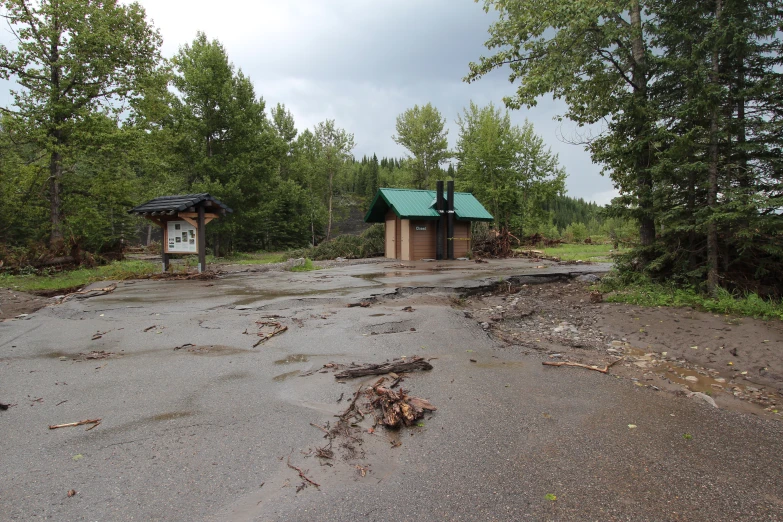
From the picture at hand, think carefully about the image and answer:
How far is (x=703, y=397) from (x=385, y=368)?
129 inches

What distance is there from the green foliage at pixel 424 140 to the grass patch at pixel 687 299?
34.3 meters

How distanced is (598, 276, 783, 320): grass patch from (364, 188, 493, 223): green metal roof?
43.0 ft

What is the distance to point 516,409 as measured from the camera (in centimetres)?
372

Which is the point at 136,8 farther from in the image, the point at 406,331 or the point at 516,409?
the point at 516,409

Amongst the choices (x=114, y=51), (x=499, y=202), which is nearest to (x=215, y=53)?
(x=114, y=51)

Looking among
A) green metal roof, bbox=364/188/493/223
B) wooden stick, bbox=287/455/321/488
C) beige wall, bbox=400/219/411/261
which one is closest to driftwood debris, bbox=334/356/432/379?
wooden stick, bbox=287/455/321/488

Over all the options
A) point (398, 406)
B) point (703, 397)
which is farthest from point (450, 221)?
point (398, 406)

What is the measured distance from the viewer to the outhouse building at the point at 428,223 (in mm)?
22094

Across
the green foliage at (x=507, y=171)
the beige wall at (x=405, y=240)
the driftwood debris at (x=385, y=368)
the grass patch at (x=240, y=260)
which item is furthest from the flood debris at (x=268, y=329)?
the green foliage at (x=507, y=171)

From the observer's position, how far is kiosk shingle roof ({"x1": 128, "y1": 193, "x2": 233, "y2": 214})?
13.5 metres

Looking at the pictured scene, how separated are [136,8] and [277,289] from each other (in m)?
20.7

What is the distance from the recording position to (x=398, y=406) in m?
3.62

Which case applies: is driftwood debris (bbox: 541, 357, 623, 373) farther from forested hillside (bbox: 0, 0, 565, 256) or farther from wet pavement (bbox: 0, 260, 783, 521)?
forested hillside (bbox: 0, 0, 565, 256)

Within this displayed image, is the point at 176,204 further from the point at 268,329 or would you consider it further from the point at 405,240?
the point at 405,240
